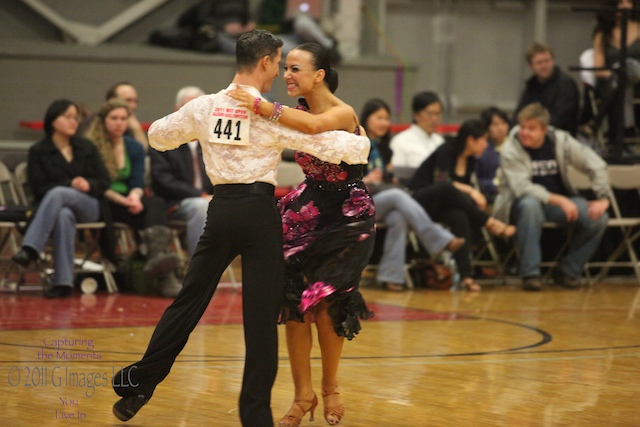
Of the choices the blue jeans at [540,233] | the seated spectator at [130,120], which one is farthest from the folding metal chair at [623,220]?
the seated spectator at [130,120]

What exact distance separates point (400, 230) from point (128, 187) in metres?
2.18

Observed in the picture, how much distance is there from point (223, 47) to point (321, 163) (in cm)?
869

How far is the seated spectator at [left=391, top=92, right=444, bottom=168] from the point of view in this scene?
29.1 feet

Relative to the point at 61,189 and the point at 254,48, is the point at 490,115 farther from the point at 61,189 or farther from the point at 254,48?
the point at 254,48

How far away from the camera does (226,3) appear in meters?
12.7

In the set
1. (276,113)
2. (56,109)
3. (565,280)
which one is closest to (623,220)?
(565,280)

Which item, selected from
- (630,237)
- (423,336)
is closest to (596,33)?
(630,237)

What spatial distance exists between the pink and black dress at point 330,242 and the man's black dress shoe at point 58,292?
361 centimetres

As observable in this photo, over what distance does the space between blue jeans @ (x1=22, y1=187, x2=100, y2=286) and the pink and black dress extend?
3542 millimetres

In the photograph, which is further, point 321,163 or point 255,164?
point 321,163

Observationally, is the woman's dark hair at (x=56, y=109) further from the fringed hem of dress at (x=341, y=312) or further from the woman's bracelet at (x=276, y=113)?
the woman's bracelet at (x=276, y=113)

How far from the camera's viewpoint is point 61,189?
7.39 metres

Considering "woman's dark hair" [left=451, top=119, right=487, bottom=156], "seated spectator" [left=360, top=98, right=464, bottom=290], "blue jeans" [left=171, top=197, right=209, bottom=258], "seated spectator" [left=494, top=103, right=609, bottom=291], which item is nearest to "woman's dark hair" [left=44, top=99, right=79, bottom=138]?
"blue jeans" [left=171, top=197, right=209, bottom=258]

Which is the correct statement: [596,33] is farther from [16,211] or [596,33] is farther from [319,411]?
[319,411]
